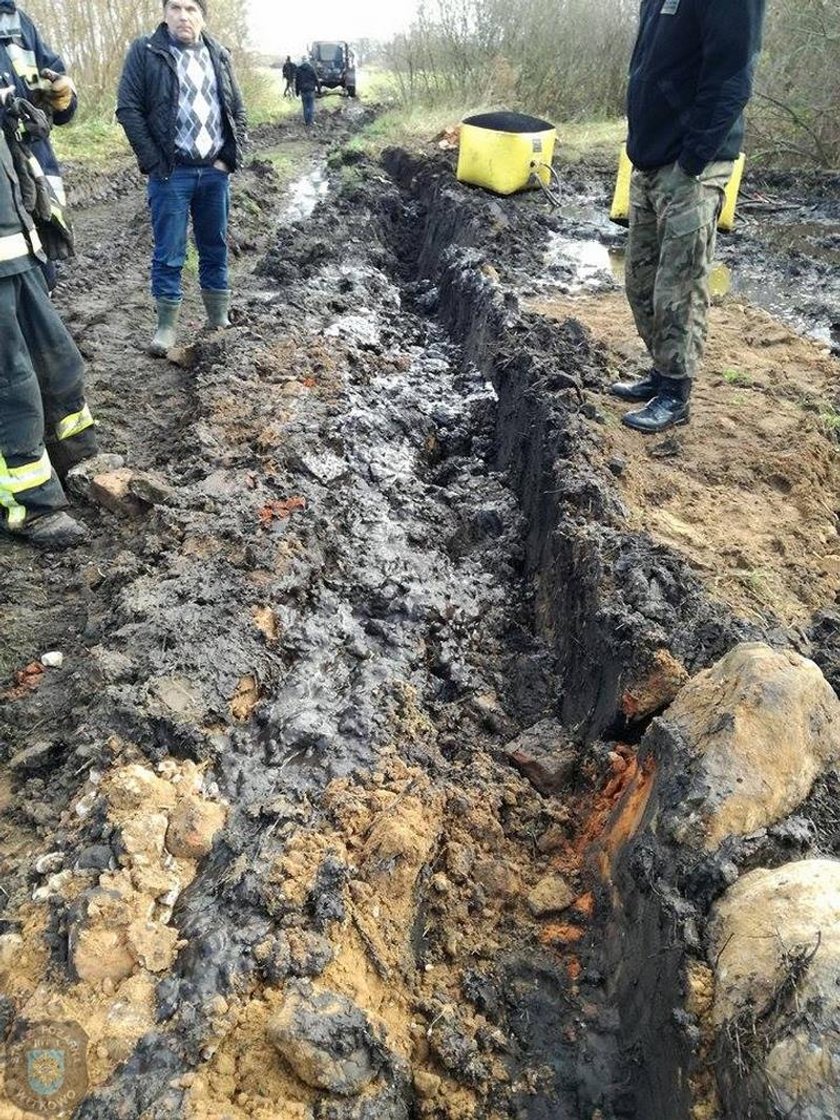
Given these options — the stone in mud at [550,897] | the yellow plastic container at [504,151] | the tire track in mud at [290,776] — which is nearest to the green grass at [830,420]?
the tire track in mud at [290,776]

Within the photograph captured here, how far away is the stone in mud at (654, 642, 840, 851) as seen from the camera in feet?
6.37

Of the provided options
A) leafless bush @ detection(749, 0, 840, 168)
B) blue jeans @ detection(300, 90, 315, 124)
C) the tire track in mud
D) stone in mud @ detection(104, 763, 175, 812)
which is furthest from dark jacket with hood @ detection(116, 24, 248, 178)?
blue jeans @ detection(300, 90, 315, 124)

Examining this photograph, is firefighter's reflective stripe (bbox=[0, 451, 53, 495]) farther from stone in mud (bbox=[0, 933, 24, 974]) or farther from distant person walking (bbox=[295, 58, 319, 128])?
distant person walking (bbox=[295, 58, 319, 128])

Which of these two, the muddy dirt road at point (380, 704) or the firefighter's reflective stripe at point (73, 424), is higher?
the firefighter's reflective stripe at point (73, 424)

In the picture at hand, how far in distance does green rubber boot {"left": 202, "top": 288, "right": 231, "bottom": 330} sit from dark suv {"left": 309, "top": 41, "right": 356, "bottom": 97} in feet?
72.1

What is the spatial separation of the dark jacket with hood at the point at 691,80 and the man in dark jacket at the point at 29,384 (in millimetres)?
2918

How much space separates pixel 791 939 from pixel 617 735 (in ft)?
3.88

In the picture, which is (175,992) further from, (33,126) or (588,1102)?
(33,126)

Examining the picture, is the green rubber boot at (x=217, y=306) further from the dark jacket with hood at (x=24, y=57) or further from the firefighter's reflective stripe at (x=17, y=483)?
the firefighter's reflective stripe at (x=17, y=483)

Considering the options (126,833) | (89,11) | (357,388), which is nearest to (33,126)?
(357,388)

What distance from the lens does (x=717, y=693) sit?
2201 millimetres

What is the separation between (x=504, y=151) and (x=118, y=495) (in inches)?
285

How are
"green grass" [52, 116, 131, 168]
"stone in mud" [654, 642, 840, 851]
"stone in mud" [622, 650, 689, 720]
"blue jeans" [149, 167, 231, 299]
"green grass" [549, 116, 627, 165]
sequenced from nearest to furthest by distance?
"stone in mud" [654, 642, 840, 851], "stone in mud" [622, 650, 689, 720], "blue jeans" [149, 167, 231, 299], "green grass" [52, 116, 131, 168], "green grass" [549, 116, 627, 165]

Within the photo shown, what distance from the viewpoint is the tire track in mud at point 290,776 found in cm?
181
